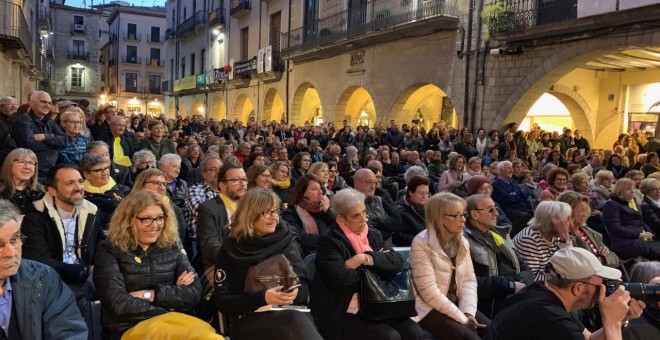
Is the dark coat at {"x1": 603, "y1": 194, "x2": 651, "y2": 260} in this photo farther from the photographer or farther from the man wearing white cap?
the man wearing white cap

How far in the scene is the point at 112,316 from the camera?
3.00m

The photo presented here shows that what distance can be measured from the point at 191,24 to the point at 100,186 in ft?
105

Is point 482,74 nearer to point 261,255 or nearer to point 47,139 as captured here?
point 47,139

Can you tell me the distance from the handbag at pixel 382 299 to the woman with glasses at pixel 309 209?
1205 mm

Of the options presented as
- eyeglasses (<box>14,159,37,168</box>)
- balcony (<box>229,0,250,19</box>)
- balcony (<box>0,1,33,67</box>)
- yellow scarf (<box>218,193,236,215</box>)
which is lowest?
yellow scarf (<box>218,193,236,215</box>)

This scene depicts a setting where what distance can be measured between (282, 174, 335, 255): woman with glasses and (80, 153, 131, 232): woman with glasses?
A: 1478mm

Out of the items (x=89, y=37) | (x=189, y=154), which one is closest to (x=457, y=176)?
(x=189, y=154)

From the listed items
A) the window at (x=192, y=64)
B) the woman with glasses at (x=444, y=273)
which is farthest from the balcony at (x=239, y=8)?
the woman with glasses at (x=444, y=273)

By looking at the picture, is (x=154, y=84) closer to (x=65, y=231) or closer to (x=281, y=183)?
(x=281, y=183)

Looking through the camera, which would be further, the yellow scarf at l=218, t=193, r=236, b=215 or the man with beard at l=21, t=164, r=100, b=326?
the yellow scarf at l=218, t=193, r=236, b=215

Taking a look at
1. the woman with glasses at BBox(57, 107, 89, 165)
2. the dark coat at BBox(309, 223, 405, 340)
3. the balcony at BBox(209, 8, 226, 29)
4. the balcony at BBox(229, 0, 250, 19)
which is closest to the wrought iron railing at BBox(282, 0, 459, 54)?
the balcony at BBox(229, 0, 250, 19)

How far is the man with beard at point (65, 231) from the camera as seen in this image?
339 centimetres

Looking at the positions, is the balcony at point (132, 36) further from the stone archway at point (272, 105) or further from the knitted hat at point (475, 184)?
the knitted hat at point (475, 184)

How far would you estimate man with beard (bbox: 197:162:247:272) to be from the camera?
3885 millimetres
